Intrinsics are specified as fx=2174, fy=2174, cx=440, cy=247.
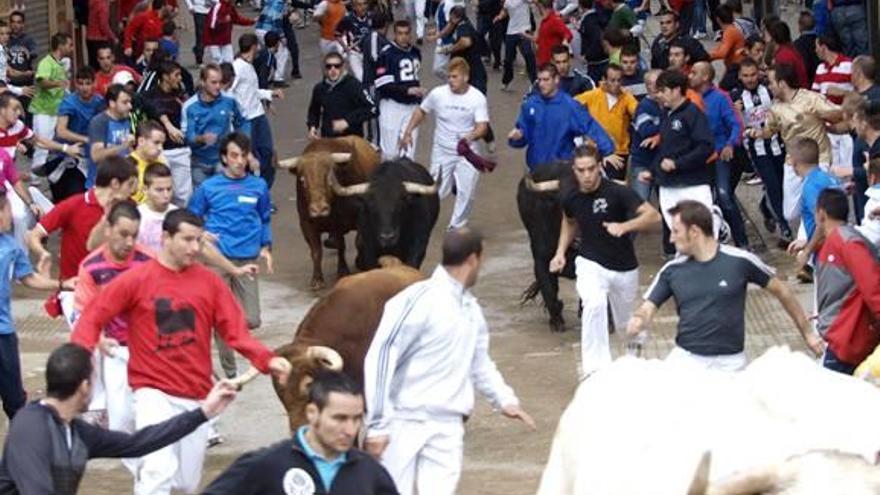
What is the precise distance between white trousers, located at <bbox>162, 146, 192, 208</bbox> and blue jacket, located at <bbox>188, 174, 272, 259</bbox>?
4.27m

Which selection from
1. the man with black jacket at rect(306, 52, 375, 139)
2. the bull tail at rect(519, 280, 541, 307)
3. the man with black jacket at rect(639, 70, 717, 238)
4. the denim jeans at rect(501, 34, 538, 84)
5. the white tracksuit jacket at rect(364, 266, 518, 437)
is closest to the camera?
the white tracksuit jacket at rect(364, 266, 518, 437)

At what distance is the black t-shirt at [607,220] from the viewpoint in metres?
14.7

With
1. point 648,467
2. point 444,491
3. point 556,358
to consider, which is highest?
point 648,467

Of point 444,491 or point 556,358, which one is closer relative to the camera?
point 444,491

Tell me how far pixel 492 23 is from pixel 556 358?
14.7 meters

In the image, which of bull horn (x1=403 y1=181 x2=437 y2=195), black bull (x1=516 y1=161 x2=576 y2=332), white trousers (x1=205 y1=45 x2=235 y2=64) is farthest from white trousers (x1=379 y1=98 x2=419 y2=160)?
white trousers (x1=205 y1=45 x2=235 y2=64)

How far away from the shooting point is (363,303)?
12898 millimetres

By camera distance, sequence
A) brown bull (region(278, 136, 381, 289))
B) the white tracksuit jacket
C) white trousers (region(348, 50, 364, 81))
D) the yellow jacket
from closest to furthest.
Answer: the white tracksuit jacket < brown bull (region(278, 136, 381, 289)) < the yellow jacket < white trousers (region(348, 50, 364, 81))

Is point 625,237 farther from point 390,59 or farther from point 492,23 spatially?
point 492,23

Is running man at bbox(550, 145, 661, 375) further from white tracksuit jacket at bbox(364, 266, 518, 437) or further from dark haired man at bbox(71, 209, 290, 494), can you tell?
white tracksuit jacket at bbox(364, 266, 518, 437)

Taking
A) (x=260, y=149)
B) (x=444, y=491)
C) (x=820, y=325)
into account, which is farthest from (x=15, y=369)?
(x=260, y=149)

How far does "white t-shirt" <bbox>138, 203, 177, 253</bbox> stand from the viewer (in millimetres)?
13258

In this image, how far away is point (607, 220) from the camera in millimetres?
14695

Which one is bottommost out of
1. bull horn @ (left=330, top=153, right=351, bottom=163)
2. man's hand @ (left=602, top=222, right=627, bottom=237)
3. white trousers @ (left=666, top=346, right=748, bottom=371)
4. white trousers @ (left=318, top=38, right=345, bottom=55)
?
white trousers @ (left=318, top=38, right=345, bottom=55)
